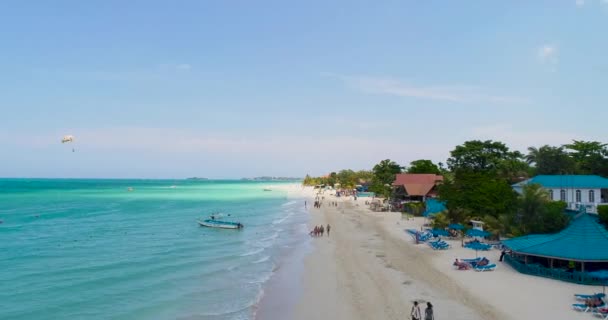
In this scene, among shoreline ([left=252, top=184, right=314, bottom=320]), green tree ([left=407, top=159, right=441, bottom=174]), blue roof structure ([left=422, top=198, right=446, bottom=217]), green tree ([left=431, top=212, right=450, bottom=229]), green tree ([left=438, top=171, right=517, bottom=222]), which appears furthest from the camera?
green tree ([left=407, top=159, right=441, bottom=174])

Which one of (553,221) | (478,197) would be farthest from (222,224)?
(553,221)

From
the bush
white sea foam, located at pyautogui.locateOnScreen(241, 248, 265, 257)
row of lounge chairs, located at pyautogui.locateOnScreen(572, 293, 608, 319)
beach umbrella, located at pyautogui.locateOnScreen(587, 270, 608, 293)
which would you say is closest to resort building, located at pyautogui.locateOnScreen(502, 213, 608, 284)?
beach umbrella, located at pyautogui.locateOnScreen(587, 270, 608, 293)

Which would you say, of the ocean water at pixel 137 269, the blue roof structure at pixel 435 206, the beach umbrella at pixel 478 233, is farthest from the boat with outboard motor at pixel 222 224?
the beach umbrella at pixel 478 233

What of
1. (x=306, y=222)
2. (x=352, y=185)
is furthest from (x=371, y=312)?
(x=352, y=185)

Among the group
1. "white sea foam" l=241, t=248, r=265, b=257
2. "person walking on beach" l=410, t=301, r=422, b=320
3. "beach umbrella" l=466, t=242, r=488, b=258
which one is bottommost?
"white sea foam" l=241, t=248, r=265, b=257

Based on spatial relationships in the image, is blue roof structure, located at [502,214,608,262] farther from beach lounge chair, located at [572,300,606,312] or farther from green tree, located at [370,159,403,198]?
green tree, located at [370,159,403,198]

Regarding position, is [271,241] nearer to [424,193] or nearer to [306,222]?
[306,222]

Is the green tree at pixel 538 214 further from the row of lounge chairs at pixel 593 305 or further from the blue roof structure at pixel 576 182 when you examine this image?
the row of lounge chairs at pixel 593 305
